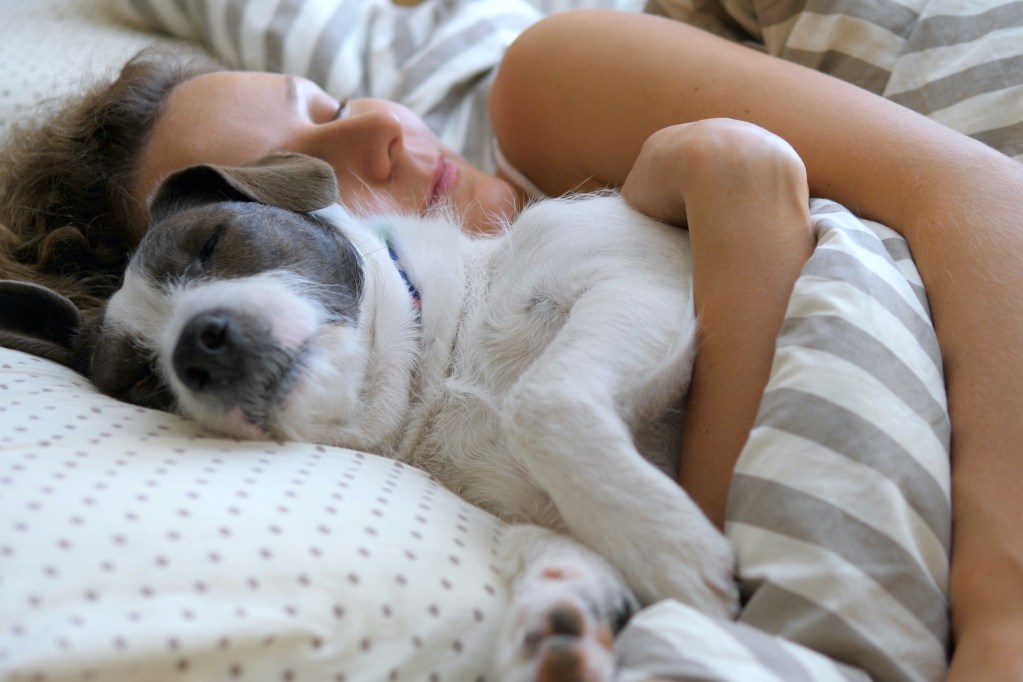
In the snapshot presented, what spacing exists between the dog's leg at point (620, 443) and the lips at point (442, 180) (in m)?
0.85

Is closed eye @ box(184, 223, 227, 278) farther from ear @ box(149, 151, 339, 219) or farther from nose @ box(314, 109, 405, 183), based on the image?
nose @ box(314, 109, 405, 183)

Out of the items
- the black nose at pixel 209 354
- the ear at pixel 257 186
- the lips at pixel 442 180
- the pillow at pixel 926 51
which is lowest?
the lips at pixel 442 180

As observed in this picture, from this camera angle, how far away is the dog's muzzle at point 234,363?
51.4 inches

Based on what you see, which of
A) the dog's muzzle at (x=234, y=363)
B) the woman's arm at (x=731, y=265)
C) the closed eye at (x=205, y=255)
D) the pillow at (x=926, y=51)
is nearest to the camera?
the woman's arm at (x=731, y=265)

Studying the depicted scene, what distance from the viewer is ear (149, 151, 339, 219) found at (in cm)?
160

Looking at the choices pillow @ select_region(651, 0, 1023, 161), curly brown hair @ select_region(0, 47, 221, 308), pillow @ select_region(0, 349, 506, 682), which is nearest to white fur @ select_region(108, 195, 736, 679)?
pillow @ select_region(0, 349, 506, 682)

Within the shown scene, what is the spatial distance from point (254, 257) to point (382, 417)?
0.36m

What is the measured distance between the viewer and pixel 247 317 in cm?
133

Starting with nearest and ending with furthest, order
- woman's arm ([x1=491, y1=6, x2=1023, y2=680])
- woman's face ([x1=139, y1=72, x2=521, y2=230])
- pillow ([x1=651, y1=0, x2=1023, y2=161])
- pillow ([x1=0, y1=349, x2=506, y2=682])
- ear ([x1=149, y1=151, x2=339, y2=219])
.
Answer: pillow ([x1=0, y1=349, x2=506, y2=682]) → woman's arm ([x1=491, y1=6, x2=1023, y2=680]) → ear ([x1=149, y1=151, x2=339, y2=219]) → pillow ([x1=651, y1=0, x2=1023, y2=161]) → woman's face ([x1=139, y1=72, x2=521, y2=230])

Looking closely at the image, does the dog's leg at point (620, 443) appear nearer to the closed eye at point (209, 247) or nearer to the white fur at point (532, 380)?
the white fur at point (532, 380)

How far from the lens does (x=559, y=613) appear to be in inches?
38.5

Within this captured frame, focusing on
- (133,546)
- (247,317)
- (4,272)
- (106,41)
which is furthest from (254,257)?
(106,41)

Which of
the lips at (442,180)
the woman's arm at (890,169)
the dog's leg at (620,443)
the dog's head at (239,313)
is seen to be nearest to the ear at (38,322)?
the dog's head at (239,313)

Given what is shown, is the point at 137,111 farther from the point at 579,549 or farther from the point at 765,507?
the point at 765,507
